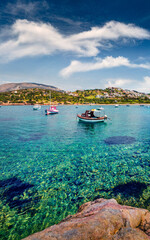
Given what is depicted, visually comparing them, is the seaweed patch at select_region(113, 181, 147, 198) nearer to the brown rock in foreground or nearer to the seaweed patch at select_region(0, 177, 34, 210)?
the brown rock in foreground

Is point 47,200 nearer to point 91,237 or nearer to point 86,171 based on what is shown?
point 86,171

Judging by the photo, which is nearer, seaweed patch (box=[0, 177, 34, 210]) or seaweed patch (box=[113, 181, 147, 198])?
seaweed patch (box=[0, 177, 34, 210])

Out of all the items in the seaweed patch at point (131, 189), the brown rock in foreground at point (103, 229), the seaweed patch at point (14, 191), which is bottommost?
the seaweed patch at point (14, 191)

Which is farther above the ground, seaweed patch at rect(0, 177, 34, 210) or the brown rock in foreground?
the brown rock in foreground

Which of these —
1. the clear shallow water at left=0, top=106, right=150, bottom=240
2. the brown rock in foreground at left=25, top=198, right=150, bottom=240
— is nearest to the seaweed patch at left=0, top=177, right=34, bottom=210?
the clear shallow water at left=0, top=106, right=150, bottom=240

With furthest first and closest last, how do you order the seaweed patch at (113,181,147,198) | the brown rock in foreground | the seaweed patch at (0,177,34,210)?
the seaweed patch at (113,181,147,198) < the seaweed patch at (0,177,34,210) < the brown rock in foreground

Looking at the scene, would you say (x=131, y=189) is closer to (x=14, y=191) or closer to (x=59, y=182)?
(x=59, y=182)

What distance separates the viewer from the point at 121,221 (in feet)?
18.5

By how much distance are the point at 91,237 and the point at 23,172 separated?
12899mm

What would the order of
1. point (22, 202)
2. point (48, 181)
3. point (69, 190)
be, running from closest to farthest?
point (22, 202), point (69, 190), point (48, 181)

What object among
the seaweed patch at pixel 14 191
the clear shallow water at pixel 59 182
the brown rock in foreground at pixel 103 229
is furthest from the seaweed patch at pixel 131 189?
the seaweed patch at pixel 14 191

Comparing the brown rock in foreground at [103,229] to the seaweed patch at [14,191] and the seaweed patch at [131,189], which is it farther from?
the seaweed patch at [14,191]

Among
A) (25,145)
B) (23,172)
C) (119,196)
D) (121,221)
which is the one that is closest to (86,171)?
(119,196)

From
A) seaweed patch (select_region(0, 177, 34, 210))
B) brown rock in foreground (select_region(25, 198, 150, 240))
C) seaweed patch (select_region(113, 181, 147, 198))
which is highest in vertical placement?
brown rock in foreground (select_region(25, 198, 150, 240))
